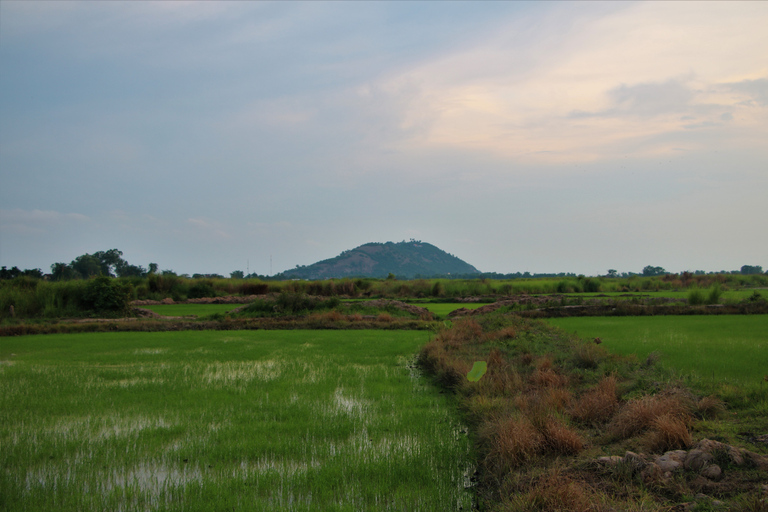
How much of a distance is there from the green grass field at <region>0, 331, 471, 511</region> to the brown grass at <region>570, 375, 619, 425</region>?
1.69 m

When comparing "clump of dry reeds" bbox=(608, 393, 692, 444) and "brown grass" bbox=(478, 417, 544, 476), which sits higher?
"clump of dry reeds" bbox=(608, 393, 692, 444)

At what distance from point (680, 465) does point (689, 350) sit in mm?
8557

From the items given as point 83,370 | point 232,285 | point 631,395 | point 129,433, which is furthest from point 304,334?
point 232,285

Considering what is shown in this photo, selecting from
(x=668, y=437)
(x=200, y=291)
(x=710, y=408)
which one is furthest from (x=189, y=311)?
(x=668, y=437)

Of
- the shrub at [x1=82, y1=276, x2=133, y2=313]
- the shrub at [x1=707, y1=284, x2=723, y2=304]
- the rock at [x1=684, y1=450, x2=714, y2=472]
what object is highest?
the shrub at [x1=82, y1=276, x2=133, y2=313]

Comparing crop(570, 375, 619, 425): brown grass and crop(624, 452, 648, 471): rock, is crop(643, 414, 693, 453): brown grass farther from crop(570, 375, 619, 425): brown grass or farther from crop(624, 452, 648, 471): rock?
crop(570, 375, 619, 425): brown grass

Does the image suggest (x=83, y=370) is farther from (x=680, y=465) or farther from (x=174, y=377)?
(x=680, y=465)

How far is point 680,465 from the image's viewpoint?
4469 millimetres

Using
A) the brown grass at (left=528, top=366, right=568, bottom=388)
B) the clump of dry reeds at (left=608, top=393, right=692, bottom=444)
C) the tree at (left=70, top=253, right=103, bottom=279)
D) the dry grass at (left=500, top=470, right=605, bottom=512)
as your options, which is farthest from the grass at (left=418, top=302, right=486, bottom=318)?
the tree at (left=70, top=253, right=103, bottom=279)

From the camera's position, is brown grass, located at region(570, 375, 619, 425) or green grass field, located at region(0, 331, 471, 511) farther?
brown grass, located at region(570, 375, 619, 425)

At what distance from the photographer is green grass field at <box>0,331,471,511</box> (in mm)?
4828

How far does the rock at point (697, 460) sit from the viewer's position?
174 inches

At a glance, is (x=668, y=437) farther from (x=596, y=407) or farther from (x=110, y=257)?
(x=110, y=257)

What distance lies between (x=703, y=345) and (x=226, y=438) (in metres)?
12.3
